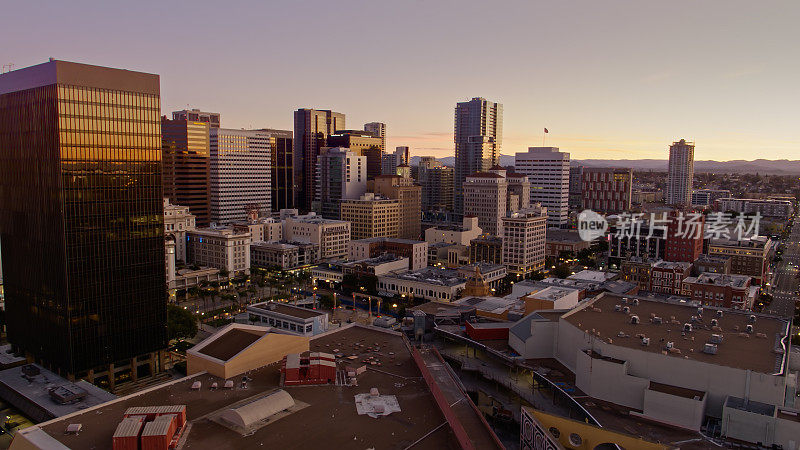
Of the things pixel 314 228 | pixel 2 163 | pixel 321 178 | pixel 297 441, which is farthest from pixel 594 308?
pixel 321 178

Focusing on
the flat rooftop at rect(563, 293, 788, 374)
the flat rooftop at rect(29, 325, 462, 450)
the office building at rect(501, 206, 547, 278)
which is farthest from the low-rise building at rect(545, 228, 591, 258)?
the flat rooftop at rect(29, 325, 462, 450)

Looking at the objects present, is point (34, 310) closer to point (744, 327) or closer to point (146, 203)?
point (146, 203)

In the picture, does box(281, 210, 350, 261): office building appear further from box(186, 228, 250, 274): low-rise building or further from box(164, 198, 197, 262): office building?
box(164, 198, 197, 262): office building

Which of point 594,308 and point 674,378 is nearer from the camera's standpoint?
point 674,378

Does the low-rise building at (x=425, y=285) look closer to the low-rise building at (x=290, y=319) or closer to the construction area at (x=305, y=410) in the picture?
the low-rise building at (x=290, y=319)

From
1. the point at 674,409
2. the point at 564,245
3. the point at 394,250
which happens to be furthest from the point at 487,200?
the point at 674,409

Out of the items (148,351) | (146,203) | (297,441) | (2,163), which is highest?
(2,163)

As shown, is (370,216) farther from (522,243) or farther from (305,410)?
(305,410)
